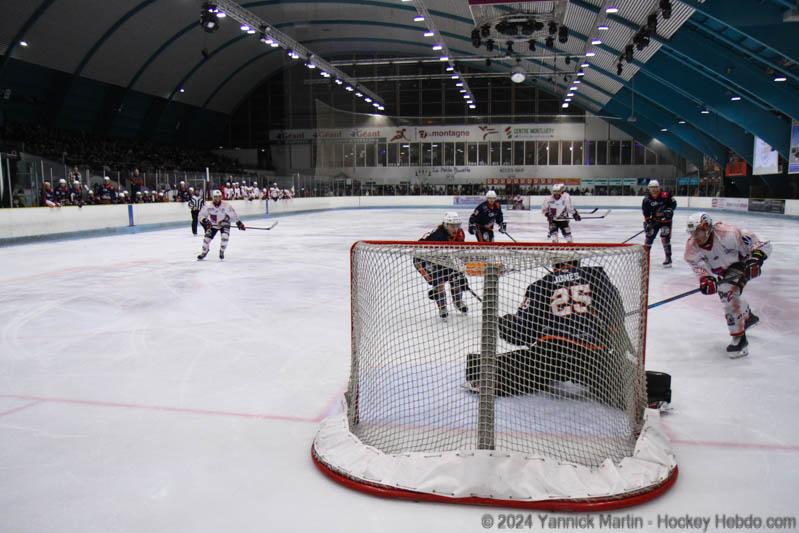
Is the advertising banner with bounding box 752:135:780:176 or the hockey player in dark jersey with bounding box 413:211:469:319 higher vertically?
the advertising banner with bounding box 752:135:780:176

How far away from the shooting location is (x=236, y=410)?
3424 millimetres

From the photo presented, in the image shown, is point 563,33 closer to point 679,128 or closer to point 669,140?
point 679,128

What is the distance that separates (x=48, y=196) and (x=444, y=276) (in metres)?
14.0

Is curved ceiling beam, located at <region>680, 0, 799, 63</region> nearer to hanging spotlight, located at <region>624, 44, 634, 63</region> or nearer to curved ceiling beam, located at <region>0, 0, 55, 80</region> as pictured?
hanging spotlight, located at <region>624, 44, 634, 63</region>

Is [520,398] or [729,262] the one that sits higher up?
[729,262]

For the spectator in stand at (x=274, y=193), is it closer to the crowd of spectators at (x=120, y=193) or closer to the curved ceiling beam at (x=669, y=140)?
the crowd of spectators at (x=120, y=193)

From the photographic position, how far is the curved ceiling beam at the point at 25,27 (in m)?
21.3

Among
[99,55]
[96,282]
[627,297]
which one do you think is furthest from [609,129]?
[627,297]

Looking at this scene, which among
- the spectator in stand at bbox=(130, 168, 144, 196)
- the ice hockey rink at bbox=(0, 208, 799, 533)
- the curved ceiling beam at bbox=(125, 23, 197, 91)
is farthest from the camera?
the curved ceiling beam at bbox=(125, 23, 197, 91)

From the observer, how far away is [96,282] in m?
8.15

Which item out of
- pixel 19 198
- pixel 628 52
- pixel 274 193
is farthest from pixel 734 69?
pixel 19 198

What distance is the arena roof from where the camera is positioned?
16406 millimetres

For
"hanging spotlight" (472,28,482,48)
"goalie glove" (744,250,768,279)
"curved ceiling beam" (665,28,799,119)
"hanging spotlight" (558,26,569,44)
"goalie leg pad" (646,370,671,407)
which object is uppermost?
"hanging spotlight" (472,28,482,48)

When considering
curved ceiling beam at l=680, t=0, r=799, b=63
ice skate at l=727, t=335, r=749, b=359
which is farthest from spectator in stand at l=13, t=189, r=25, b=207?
curved ceiling beam at l=680, t=0, r=799, b=63
